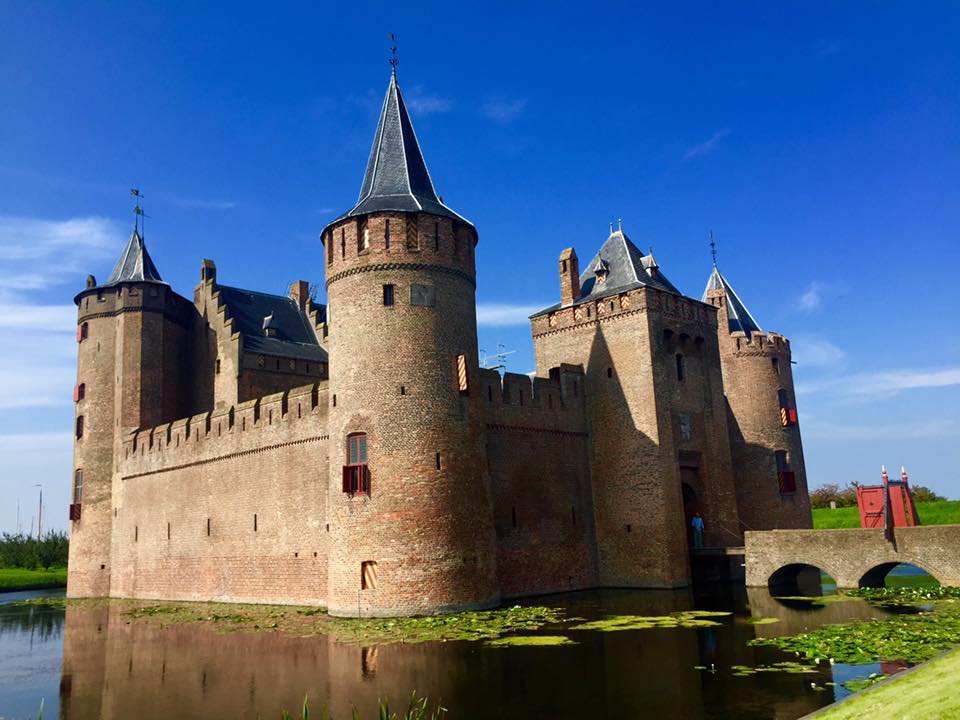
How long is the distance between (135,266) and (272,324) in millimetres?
6036

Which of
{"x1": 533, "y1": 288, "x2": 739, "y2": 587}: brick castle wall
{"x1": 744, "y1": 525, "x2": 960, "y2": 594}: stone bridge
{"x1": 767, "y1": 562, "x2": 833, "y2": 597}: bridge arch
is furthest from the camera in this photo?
{"x1": 533, "y1": 288, "x2": 739, "y2": 587}: brick castle wall

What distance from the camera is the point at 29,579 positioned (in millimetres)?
41781

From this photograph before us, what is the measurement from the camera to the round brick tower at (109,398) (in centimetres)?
3030

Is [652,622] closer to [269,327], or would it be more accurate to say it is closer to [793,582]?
[793,582]

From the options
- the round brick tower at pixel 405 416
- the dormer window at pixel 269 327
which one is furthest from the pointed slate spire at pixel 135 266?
the round brick tower at pixel 405 416

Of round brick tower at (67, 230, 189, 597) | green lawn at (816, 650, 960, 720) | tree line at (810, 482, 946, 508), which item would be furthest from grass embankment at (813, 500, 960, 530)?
round brick tower at (67, 230, 189, 597)

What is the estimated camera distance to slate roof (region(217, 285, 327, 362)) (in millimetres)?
30078

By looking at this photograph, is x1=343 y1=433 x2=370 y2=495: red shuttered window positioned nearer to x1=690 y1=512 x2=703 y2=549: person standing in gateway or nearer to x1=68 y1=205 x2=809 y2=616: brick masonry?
x1=68 y1=205 x2=809 y2=616: brick masonry

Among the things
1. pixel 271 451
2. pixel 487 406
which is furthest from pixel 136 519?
pixel 487 406

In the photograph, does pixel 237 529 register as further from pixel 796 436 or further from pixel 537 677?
pixel 796 436

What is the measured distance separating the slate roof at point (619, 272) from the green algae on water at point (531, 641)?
43.8ft

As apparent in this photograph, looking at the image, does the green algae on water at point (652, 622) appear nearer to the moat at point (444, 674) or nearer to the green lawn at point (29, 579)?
the moat at point (444, 674)

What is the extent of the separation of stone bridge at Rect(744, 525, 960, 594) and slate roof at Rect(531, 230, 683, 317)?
8.50 metres

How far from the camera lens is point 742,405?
31500 mm
